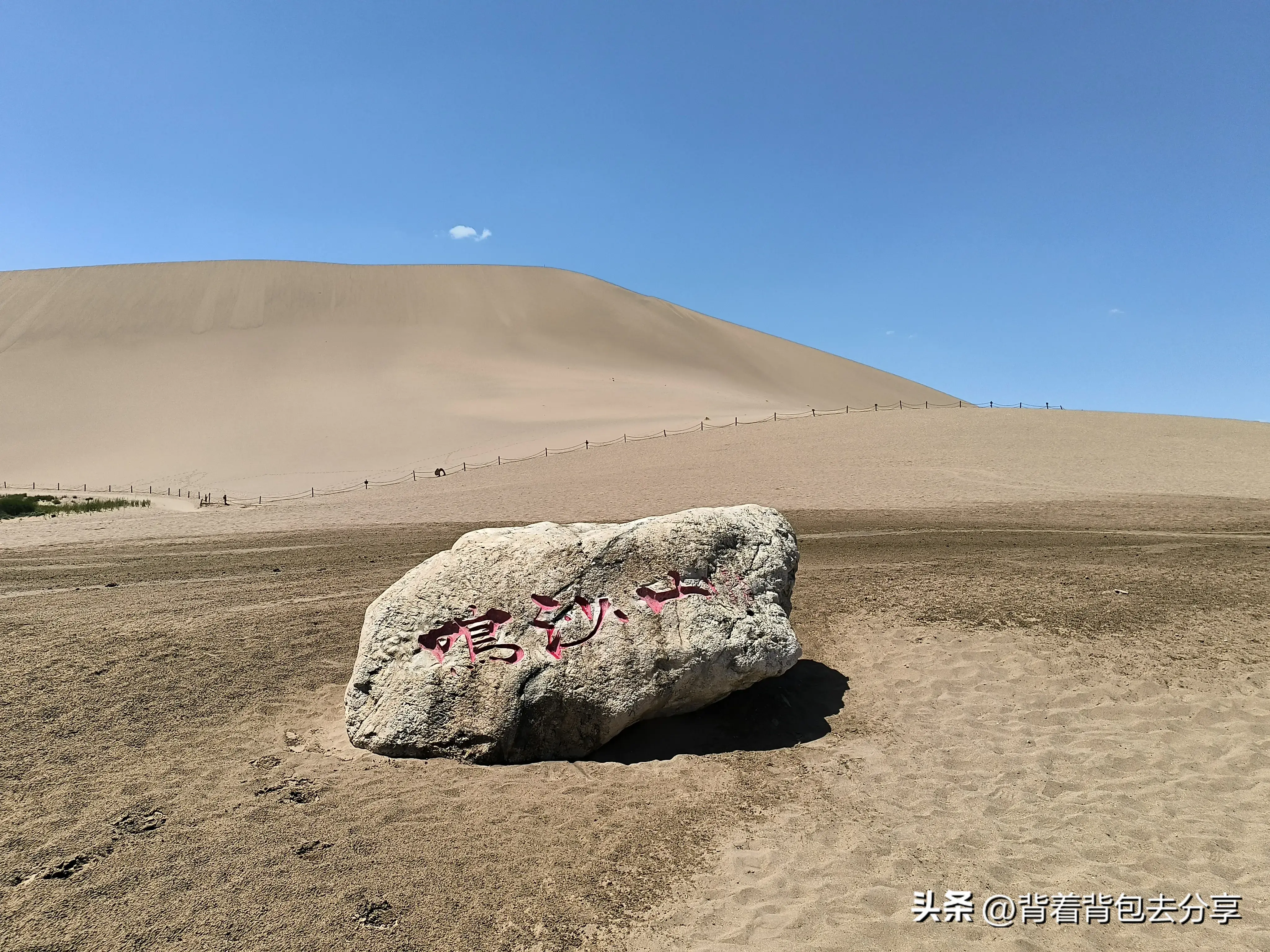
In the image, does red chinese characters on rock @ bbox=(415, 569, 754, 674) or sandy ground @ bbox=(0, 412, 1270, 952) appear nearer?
sandy ground @ bbox=(0, 412, 1270, 952)

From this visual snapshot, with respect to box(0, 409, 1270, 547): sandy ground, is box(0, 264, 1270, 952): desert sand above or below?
below

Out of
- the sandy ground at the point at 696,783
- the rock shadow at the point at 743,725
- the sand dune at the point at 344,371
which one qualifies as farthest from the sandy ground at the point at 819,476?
the rock shadow at the point at 743,725

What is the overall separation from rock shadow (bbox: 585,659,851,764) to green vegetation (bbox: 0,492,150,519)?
21726 mm

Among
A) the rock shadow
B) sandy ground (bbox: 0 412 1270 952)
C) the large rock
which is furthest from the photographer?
the rock shadow

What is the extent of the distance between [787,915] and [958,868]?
40.8 inches

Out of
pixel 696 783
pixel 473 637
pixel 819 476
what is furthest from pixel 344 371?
pixel 696 783

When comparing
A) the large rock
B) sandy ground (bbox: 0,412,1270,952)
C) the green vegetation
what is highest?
the green vegetation

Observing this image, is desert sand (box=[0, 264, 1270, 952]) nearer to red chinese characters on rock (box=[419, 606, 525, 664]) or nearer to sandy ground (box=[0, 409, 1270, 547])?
red chinese characters on rock (box=[419, 606, 525, 664])

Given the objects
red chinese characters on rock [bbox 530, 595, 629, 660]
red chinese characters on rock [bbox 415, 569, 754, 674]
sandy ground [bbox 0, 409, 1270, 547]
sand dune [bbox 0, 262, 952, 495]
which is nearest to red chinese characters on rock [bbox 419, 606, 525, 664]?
red chinese characters on rock [bbox 415, 569, 754, 674]

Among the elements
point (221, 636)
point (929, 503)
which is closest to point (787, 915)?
point (221, 636)

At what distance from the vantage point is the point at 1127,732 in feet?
17.2

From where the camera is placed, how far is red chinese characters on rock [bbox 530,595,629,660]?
5.11 m

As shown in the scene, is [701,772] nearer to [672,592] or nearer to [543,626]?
[672,592]

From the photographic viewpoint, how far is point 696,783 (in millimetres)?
4750
